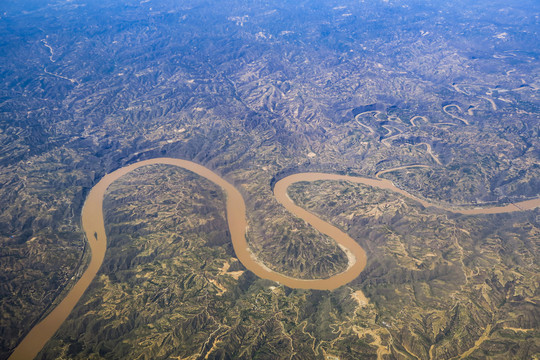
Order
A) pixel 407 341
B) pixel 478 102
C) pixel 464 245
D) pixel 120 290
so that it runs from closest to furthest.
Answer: pixel 407 341 < pixel 120 290 < pixel 464 245 < pixel 478 102

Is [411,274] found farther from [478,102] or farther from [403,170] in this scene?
[478,102]

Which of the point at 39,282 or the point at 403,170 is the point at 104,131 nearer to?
the point at 39,282

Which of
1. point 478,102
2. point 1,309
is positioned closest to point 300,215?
point 1,309

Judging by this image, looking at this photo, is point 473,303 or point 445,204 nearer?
point 473,303

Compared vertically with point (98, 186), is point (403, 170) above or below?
below

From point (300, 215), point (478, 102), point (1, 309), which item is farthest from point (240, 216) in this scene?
point (478, 102)

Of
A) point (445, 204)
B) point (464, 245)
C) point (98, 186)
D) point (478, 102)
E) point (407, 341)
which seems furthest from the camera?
point (478, 102)
